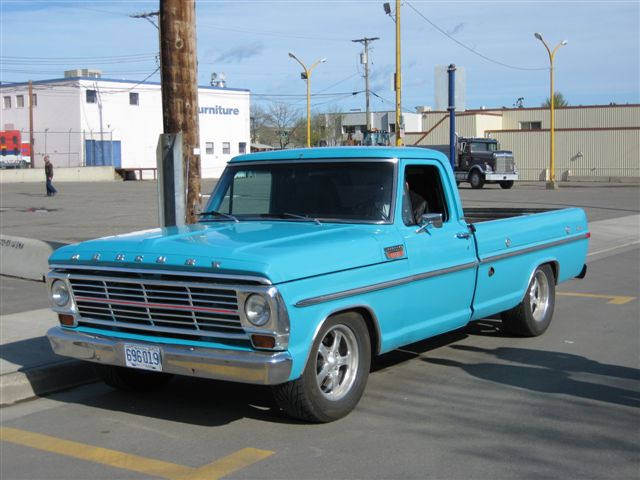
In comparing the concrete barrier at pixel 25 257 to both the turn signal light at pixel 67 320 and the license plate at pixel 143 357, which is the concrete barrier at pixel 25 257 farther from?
the license plate at pixel 143 357

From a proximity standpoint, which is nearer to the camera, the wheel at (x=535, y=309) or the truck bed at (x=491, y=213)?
the wheel at (x=535, y=309)

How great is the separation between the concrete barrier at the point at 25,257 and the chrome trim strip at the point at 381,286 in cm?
730

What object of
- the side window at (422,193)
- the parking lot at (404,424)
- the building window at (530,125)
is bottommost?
the parking lot at (404,424)

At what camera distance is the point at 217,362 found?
5.34 metres

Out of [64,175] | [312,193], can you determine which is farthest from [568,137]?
[312,193]

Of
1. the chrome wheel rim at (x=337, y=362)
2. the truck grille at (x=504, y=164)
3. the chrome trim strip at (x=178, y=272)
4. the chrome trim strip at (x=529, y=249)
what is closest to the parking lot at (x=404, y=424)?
the chrome wheel rim at (x=337, y=362)

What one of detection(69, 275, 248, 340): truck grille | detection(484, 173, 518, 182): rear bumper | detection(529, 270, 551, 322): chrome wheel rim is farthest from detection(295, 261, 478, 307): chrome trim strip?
detection(484, 173, 518, 182): rear bumper

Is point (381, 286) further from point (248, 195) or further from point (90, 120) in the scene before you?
point (90, 120)

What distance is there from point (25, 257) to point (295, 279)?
863 centimetres

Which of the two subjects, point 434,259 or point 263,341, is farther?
point 434,259

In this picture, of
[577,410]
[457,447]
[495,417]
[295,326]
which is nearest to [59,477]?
[295,326]

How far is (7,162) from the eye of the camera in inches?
2464

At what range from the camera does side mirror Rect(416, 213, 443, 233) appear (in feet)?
21.9

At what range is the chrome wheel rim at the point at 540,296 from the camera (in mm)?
→ 8734
